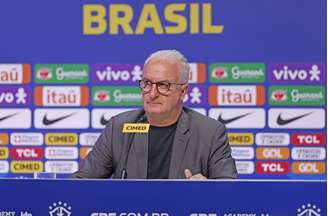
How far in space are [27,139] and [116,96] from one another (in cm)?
62

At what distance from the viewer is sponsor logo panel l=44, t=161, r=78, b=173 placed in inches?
148

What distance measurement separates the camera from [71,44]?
3.70 metres

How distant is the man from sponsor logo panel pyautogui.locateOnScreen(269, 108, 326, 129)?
1.44m

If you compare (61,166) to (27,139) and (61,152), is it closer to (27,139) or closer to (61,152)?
(61,152)

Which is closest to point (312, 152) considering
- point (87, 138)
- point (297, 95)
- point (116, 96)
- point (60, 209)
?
point (297, 95)

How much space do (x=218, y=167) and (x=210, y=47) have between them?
5.42ft

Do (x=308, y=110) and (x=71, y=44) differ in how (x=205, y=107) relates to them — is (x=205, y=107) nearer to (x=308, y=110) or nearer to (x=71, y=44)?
(x=308, y=110)

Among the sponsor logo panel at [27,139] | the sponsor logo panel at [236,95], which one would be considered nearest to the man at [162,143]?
the sponsor logo panel at [236,95]

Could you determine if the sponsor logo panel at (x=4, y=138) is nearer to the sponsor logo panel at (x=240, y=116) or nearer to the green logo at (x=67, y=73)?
the green logo at (x=67, y=73)

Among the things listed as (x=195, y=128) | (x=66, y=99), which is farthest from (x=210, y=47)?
(x=195, y=128)

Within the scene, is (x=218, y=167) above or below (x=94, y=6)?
below

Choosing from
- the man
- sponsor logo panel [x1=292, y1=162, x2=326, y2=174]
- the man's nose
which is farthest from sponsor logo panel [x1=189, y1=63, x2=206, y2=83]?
the man's nose

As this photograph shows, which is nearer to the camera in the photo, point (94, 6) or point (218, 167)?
point (218, 167)

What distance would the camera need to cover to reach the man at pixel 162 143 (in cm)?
211
